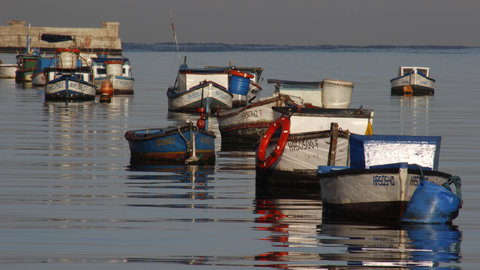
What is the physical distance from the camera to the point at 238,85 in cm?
5084

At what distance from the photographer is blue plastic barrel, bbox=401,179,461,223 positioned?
15.0 m

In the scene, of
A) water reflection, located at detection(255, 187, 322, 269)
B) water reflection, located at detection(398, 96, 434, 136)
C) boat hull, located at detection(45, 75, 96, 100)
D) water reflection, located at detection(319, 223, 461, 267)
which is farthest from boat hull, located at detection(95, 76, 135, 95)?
water reflection, located at detection(319, 223, 461, 267)

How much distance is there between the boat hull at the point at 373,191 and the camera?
49.6 feet

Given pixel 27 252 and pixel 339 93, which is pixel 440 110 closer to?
pixel 339 93

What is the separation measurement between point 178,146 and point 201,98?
22933mm

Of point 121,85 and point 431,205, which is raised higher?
point 121,85

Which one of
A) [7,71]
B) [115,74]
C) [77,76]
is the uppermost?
[7,71]

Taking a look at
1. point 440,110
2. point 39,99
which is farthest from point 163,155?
point 39,99

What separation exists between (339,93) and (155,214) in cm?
2700

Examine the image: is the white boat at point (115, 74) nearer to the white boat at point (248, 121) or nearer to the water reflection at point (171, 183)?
the white boat at point (248, 121)

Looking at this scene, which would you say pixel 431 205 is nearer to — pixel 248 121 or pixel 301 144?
pixel 301 144

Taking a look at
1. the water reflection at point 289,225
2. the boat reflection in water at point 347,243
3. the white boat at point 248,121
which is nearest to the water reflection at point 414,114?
the white boat at point 248,121

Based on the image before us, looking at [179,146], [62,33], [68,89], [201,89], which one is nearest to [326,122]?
[179,146]

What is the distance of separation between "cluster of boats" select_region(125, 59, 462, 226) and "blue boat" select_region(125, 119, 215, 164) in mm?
30
